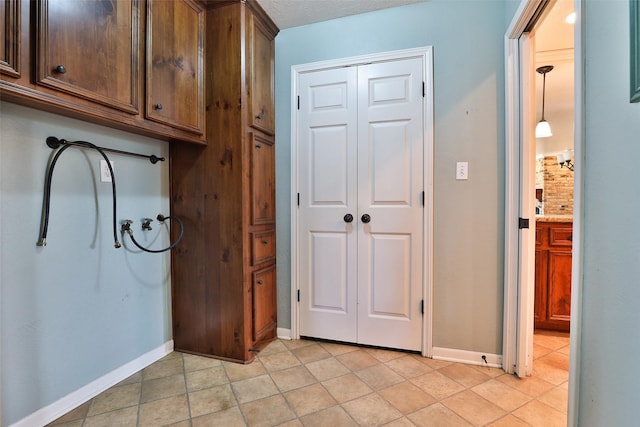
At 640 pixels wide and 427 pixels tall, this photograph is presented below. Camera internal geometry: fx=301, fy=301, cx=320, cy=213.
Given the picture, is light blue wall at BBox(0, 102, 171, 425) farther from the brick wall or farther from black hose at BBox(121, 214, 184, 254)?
the brick wall

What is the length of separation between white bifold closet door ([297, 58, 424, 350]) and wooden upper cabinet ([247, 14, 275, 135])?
0.79ft

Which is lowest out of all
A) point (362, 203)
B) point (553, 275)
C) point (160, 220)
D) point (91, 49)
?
point (553, 275)

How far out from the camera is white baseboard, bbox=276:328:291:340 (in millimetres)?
2404

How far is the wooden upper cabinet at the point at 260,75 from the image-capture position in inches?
80.9

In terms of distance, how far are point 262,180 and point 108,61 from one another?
110 centimetres

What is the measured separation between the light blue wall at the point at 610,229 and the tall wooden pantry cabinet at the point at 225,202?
171 centimetres

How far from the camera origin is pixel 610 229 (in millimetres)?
916

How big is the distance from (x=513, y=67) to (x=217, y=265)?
7.45 feet

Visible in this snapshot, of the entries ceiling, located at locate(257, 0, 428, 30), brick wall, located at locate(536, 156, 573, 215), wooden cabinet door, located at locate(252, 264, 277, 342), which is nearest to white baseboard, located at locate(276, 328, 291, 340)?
wooden cabinet door, located at locate(252, 264, 277, 342)

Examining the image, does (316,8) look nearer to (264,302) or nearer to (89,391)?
(264,302)

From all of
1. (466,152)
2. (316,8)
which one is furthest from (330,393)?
(316,8)

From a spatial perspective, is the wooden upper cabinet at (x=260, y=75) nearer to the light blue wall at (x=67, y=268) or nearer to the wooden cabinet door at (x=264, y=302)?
the light blue wall at (x=67, y=268)

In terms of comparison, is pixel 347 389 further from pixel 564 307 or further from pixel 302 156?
pixel 564 307

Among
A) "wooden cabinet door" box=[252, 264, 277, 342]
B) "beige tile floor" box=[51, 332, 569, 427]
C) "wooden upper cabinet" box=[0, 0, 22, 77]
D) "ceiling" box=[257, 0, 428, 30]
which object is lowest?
"beige tile floor" box=[51, 332, 569, 427]
